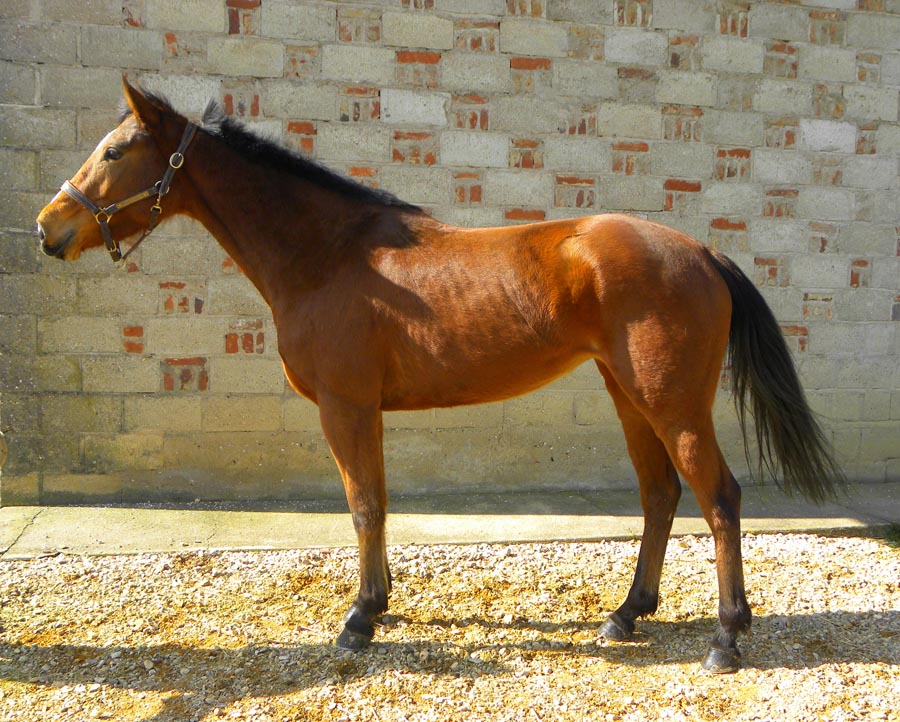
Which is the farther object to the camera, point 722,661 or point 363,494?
point 363,494

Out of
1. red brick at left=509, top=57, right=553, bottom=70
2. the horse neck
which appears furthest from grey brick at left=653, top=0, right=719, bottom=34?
the horse neck

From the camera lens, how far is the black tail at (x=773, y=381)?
270 cm

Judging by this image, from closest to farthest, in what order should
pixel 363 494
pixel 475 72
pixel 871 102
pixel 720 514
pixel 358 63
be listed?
pixel 720 514 < pixel 363 494 < pixel 358 63 < pixel 475 72 < pixel 871 102

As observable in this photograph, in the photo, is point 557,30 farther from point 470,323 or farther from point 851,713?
Answer: point 851,713

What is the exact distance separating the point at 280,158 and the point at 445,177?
6.17 feet

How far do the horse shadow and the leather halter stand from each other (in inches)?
61.0

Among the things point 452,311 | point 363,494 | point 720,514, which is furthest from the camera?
point 363,494

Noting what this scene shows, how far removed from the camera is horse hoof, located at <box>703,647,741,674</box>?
8.32 ft

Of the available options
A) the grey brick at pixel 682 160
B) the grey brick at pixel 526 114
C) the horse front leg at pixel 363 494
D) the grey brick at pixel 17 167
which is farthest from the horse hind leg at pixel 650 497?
the grey brick at pixel 17 167

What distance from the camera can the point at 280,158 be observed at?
2.89m

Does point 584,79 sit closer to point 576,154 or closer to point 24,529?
point 576,154

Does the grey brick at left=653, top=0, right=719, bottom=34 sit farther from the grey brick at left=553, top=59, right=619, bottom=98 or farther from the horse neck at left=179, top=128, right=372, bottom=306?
the horse neck at left=179, top=128, right=372, bottom=306

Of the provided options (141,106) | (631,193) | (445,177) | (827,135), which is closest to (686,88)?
(631,193)

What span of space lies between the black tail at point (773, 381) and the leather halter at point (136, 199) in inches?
83.1
